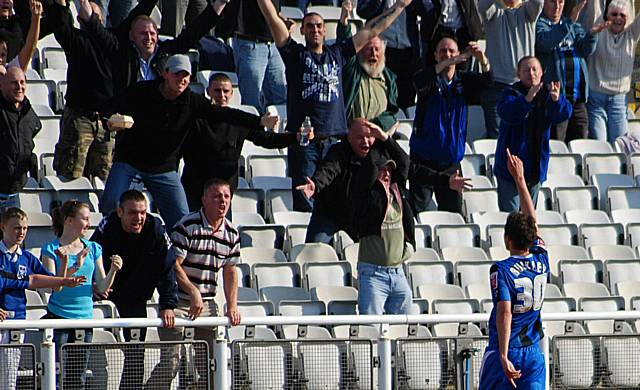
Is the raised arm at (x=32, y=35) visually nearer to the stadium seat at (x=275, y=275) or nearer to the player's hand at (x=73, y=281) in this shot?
the stadium seat at (x=275, y=275)

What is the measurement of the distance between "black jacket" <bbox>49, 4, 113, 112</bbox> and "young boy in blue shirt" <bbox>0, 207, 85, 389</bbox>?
2655 mm

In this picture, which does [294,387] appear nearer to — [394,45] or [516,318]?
[516,318]

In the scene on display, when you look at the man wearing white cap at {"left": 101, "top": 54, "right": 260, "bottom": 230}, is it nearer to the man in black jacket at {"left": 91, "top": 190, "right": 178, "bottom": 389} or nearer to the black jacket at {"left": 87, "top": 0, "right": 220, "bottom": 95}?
the black jacket at {"left": 87, "top": 0, "right": 220, "bottom": 95}

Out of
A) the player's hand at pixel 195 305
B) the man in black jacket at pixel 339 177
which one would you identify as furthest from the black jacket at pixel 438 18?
the player's hand at pixel 195 305

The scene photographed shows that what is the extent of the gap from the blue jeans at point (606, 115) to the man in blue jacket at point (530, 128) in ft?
6.50

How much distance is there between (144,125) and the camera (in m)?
12.9

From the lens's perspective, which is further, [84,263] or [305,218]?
[305,218]

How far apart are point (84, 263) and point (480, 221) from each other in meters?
4.87

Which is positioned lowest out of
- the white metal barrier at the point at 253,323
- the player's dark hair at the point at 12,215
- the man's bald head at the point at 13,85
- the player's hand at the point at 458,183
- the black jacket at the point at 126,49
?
the white metal barrier at the point at 253,323

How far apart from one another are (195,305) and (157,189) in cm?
194

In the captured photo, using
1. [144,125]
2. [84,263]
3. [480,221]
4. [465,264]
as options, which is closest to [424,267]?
[465,264]

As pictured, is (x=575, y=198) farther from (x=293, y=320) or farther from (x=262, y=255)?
(x=293, y=320)

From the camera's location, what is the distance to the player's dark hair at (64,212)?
11.4 meters

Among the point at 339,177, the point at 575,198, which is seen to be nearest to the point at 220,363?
the point at 339,177
